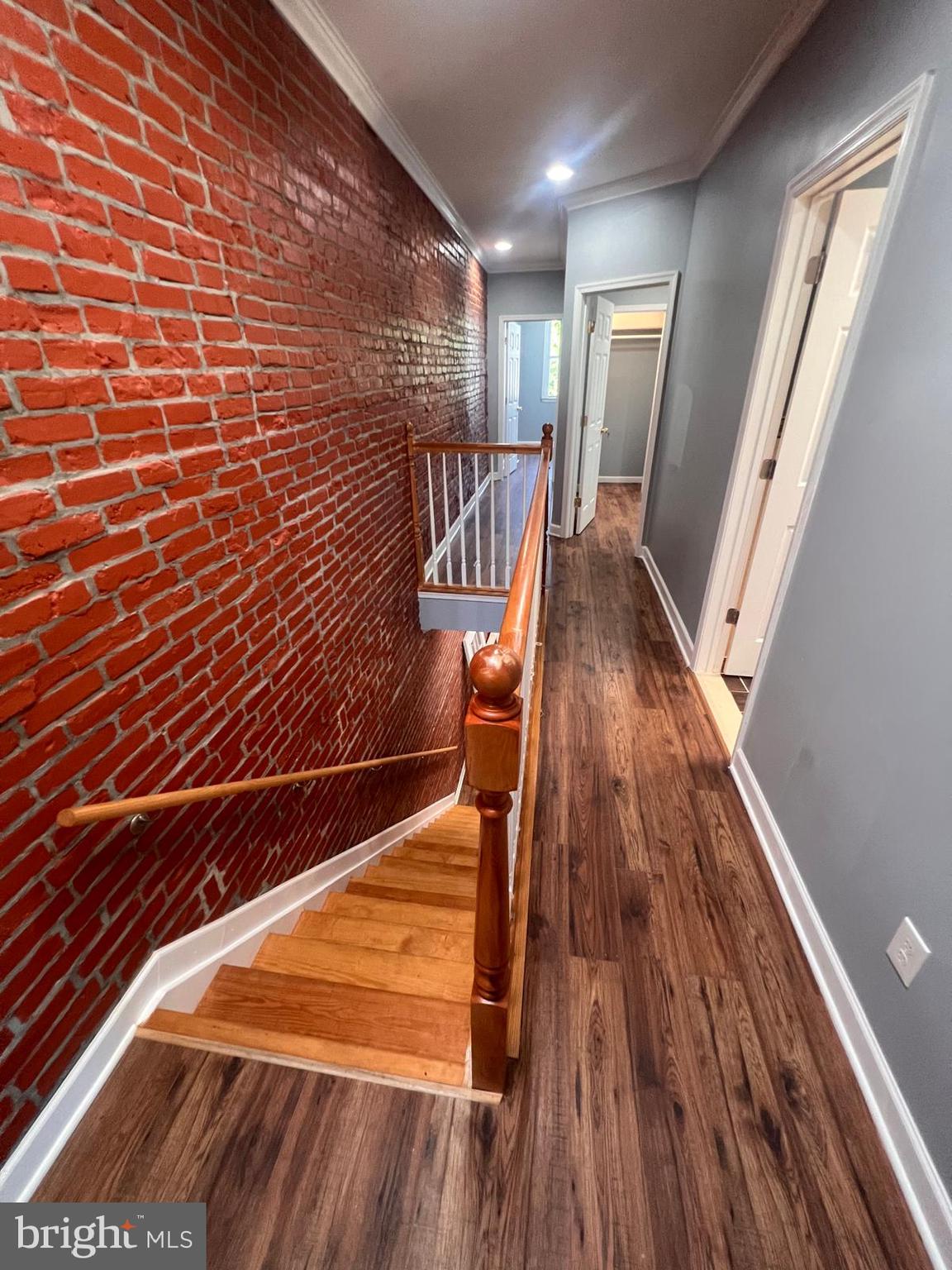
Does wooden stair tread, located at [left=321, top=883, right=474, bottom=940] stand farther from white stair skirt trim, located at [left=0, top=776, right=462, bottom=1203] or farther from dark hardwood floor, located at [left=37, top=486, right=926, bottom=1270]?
dark hardwood floor, located at [left=37, top=486, right=926, bottom=1270]

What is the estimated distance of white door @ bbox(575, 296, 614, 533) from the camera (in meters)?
4.05

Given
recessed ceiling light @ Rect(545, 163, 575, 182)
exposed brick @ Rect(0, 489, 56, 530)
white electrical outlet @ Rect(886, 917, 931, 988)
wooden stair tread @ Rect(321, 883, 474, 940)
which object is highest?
recessed ceiling light @ Rect(545, 163, 575, 182)

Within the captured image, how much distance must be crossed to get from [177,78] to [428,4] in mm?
1075

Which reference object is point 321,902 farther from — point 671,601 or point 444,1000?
point 671,601

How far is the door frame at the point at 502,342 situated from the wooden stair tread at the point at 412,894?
5.28 m

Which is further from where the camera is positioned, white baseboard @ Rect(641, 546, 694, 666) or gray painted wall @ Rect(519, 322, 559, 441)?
gray painted wall @ Rect(519, 322, 559, 441)

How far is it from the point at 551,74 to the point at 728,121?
977mm

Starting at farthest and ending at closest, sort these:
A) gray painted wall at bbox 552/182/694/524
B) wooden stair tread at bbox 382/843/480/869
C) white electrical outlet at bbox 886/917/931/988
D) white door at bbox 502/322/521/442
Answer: white door at bbox 502/322/521/442 < gray painted wall at bbox 552/182/694/524 < wooden stair tread at bbox 382/843/480/869 < white electrical outlet at bbox 886/917/931/988

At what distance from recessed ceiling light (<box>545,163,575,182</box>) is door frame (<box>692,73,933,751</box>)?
1.73 m

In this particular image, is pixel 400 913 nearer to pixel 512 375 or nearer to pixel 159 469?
pixel 159 469

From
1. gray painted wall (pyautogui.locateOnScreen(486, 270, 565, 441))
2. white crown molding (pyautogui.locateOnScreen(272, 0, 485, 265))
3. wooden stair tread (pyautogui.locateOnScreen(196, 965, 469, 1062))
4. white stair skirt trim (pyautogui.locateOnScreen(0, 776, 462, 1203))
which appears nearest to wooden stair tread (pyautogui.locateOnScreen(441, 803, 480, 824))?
white stair skirt trim (pyautogui.locateOnScreen(0, 776, 462, 1203))

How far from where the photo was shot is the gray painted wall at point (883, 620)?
1.00m

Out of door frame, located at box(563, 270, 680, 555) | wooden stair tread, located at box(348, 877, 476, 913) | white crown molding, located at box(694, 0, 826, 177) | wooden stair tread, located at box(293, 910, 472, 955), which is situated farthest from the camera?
door frame, located at box(563, 270, 680, 555)

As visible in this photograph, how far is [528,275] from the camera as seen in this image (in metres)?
5.88
